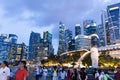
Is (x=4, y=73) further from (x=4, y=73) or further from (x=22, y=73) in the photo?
(x=22, y=73)

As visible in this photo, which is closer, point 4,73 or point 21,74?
point 21,74

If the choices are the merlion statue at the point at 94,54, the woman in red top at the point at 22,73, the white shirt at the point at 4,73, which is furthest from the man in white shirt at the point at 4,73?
the merlion statue at the point at 94,54

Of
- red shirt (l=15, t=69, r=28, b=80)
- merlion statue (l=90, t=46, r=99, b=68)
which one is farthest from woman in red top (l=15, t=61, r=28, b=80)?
merlion statue (l=90, t=46, r=99, b=68)

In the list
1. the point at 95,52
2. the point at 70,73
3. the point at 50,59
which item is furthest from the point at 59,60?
the point at 70,73

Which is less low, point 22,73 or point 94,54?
point 94,54

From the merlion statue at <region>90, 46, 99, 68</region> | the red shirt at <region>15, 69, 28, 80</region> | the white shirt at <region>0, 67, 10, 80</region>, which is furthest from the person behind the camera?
the merlion statue at <region>90, 46, 99, 68</region>

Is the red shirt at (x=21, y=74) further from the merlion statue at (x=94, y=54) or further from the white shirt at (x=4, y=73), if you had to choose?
the merlion statue at (x=94, y=54)

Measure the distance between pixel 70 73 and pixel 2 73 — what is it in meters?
8.56

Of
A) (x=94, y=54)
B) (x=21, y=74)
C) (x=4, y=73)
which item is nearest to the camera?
(x=21, y=74)

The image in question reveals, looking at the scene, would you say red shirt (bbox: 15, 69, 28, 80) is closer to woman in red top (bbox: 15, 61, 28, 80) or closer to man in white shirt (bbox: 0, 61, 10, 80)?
woman in red top (bbox: 15, 61, 28, 80)

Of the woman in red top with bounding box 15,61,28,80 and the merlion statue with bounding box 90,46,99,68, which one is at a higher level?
the merlion statue with bounding box 90,46,99,68

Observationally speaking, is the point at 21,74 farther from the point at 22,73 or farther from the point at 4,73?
the point at 4,73

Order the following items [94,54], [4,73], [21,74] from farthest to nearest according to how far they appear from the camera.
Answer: [94,54] → [4,73] → [21,74]

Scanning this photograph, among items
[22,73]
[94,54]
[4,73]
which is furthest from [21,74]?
[94,54]
